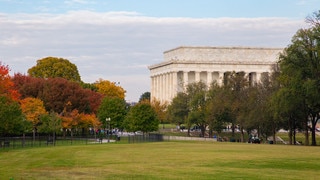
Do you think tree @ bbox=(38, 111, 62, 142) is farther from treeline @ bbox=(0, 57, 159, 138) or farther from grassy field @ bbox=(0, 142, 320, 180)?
grassy field @ bbox=(0, 142, 320, 180)

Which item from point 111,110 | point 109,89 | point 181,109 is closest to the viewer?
point 111,110

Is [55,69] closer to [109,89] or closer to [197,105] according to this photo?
[109,89]

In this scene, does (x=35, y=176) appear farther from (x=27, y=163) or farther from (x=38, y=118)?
(x=38, y=118)

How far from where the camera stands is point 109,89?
7003 inches

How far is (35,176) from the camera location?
3894cm

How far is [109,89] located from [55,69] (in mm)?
16521

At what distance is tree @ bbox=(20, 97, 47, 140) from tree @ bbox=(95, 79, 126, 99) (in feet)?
210

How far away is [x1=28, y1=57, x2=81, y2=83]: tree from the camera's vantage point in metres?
166

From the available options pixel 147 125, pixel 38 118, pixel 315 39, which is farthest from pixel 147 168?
pixel 147 125

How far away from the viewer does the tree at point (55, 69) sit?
166375 mm

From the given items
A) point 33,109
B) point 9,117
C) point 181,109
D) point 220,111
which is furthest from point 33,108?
point 181,109

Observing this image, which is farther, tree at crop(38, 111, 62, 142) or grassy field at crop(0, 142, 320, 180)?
tree at crop(38, 111, 62, 142)

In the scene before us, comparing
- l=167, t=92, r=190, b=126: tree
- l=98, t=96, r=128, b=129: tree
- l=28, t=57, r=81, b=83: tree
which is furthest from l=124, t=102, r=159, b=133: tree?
l=28, t=57, r=81, b=83: tree

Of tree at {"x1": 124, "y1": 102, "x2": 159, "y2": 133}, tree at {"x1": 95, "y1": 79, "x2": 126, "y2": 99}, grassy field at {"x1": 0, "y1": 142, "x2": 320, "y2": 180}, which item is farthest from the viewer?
tree at {"x1": 95, "y1": 79, "x2": 126, "y2": 99}
